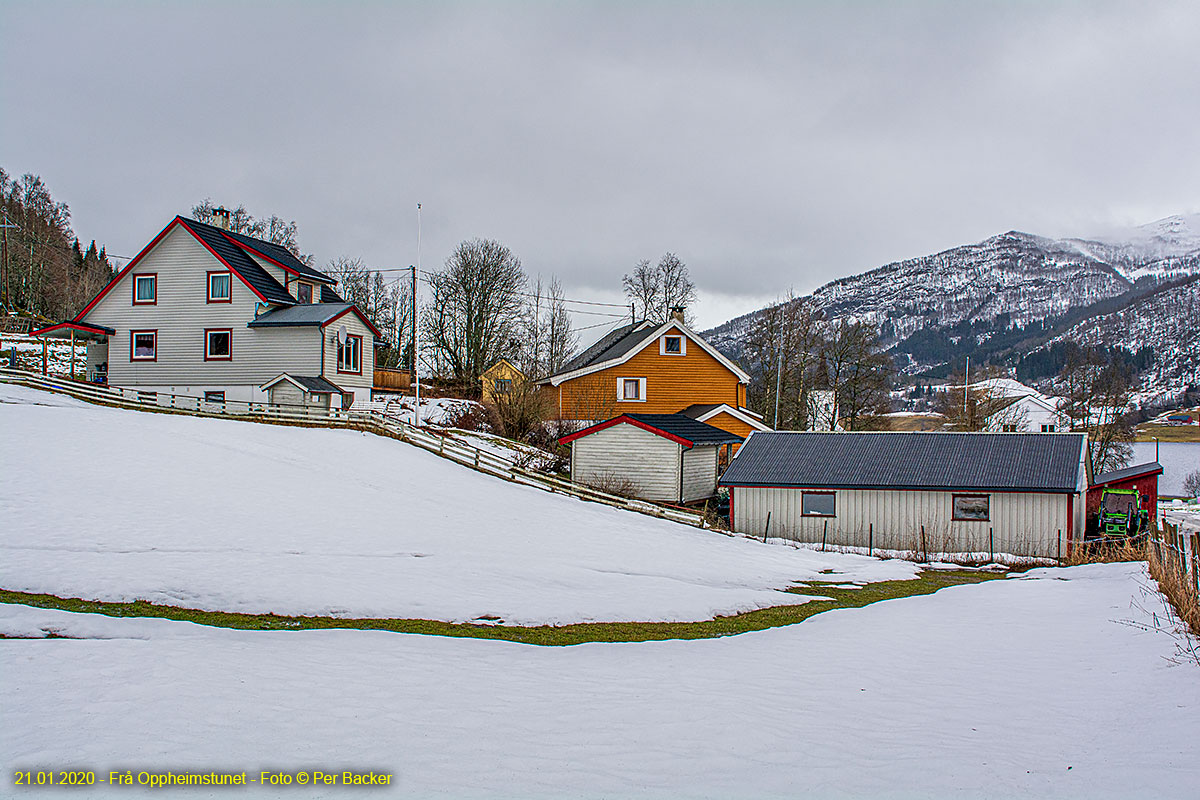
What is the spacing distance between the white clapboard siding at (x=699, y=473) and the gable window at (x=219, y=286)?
26.2 meters

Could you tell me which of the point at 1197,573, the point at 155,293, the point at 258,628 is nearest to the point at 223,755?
the point at 258,628

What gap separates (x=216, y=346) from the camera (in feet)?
136

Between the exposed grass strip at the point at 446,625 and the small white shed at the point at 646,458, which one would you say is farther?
the small white shed at the point at 646,458

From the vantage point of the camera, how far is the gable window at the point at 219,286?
1631 inches

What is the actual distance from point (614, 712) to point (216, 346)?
3953 centimetres

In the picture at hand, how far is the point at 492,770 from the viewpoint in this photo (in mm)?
6547

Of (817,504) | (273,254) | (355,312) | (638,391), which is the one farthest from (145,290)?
(817,504)

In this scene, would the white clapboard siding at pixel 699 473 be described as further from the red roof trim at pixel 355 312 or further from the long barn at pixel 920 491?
the red roof trim at pixel 355 312

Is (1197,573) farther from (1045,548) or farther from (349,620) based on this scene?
(1045,548)

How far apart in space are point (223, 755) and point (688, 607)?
11438 millimetres

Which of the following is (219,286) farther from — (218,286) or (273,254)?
(273,254)

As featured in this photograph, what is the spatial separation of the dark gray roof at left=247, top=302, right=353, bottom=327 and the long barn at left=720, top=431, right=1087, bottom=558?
22.8 m

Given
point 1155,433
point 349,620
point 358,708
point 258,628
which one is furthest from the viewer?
point 1155,433

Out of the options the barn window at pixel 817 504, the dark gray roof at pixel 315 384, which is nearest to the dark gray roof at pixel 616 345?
the dark gray roof at pixel 315 384
